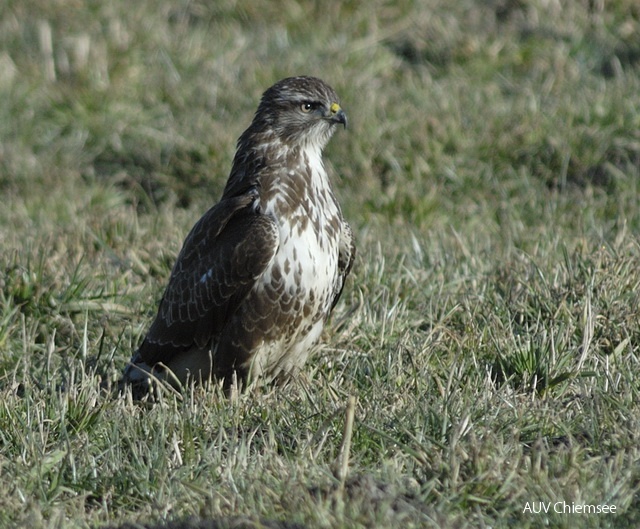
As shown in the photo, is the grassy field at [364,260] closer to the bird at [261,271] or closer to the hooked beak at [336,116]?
the bird at [261,271]

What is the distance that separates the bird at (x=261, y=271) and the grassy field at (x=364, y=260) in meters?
0.21

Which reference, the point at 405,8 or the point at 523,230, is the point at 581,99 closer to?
the point at 523,230

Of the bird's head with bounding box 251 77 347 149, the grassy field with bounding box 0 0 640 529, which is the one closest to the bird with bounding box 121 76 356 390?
the bird's head with bounding box 251 77 347 149

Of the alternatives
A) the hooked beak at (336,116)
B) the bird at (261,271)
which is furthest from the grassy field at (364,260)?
the hooked beak at (336,116)

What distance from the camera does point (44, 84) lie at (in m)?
9.58

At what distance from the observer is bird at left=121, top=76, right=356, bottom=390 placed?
5.02m

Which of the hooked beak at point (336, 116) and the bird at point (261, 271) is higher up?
the hooked beak at point (336, 116)

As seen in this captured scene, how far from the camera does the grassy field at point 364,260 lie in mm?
3646

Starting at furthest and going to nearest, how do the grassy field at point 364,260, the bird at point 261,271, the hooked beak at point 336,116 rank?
the hooked beak at point 336,116 → the bird at point 261,271 → the grassy field at point 364,260

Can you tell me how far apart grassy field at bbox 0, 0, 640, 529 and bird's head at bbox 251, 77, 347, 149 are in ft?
2.97

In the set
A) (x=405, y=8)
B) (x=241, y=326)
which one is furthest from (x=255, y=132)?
(x=405, y=8)

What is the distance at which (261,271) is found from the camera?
5.02 m

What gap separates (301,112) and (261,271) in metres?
1.02

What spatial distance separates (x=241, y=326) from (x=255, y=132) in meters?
1.07
